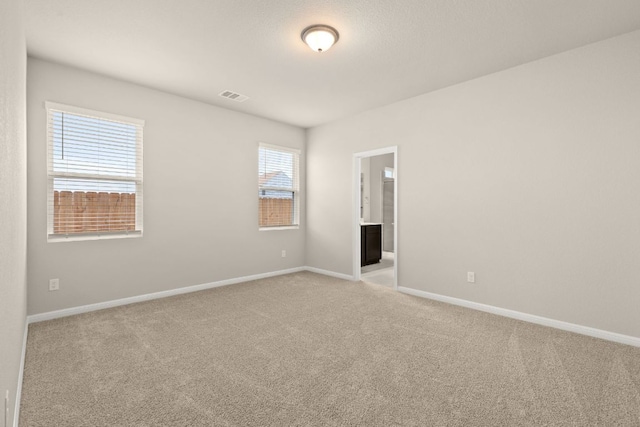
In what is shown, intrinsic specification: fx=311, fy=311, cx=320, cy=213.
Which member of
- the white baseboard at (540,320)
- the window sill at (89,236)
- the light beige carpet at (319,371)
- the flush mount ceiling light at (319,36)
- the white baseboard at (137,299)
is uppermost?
the flush mount ceiling light at (319,36)

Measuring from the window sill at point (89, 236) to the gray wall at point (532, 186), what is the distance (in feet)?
11.6

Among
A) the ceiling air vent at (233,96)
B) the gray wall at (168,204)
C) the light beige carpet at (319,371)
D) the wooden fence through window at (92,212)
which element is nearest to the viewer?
the light beige carpet at (319,371)

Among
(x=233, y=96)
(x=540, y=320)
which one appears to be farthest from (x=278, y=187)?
(x=540, y=320)

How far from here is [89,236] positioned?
140 inches

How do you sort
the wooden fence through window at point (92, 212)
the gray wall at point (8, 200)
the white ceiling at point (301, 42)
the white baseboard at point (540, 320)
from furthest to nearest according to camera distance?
the wooden fence through window at point (92, 212), the white baseboard at point (540, 320), the white ceiling at point (301, 42), the gray wall at point (8, 200)

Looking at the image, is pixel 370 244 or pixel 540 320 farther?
pixel 370 244

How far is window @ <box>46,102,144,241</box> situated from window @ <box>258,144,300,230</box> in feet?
6.11

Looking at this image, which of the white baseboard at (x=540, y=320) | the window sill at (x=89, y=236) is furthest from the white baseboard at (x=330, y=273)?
the window sill at (x=89, y=236)

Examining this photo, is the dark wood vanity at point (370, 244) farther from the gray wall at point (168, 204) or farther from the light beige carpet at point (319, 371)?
the light beige carpet at point (319, 371)

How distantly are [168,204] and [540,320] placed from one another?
4545 millimetres

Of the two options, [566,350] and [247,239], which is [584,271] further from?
[247,239]

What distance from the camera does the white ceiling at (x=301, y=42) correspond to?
240 cm

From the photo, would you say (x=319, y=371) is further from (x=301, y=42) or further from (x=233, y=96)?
(x=233, y=96)

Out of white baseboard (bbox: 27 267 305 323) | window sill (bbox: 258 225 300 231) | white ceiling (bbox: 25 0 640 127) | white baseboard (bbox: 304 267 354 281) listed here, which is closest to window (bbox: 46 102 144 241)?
white ceiling (bbox: 25 0 640 127)
